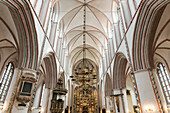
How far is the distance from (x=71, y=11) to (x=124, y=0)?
637 cm

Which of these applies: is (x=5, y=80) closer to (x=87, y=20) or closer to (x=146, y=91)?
(x=87, y=20)

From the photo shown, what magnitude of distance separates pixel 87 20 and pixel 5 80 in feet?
37.3

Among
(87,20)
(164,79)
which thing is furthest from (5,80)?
(164,79)

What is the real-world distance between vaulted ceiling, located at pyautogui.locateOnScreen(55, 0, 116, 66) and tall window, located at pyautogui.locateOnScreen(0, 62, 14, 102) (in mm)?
7012

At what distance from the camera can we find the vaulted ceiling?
42.5ft

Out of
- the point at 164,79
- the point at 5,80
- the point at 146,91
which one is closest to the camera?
the point at 146,91

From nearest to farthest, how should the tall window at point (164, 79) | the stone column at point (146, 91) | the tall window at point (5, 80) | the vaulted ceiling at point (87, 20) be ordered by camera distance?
the stone column at point (146, 91) → the tall window at point (5, 80) → the tall window at point (164, 79) → the vaulted ceiling at point (87, 20)

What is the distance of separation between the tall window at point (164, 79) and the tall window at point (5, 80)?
15.6 m

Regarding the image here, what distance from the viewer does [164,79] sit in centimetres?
1209

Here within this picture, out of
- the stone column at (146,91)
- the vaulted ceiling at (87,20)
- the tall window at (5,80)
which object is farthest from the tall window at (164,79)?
the tall window at (5,80)

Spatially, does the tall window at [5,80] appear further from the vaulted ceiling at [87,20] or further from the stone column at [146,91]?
the stone column at [146,91]

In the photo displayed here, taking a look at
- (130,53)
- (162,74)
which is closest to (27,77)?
(130,53)

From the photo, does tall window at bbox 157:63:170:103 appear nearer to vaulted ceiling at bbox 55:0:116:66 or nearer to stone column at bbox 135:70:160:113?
vaulted ceiling at bbox 55:0:116:66

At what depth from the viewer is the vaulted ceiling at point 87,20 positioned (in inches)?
510
